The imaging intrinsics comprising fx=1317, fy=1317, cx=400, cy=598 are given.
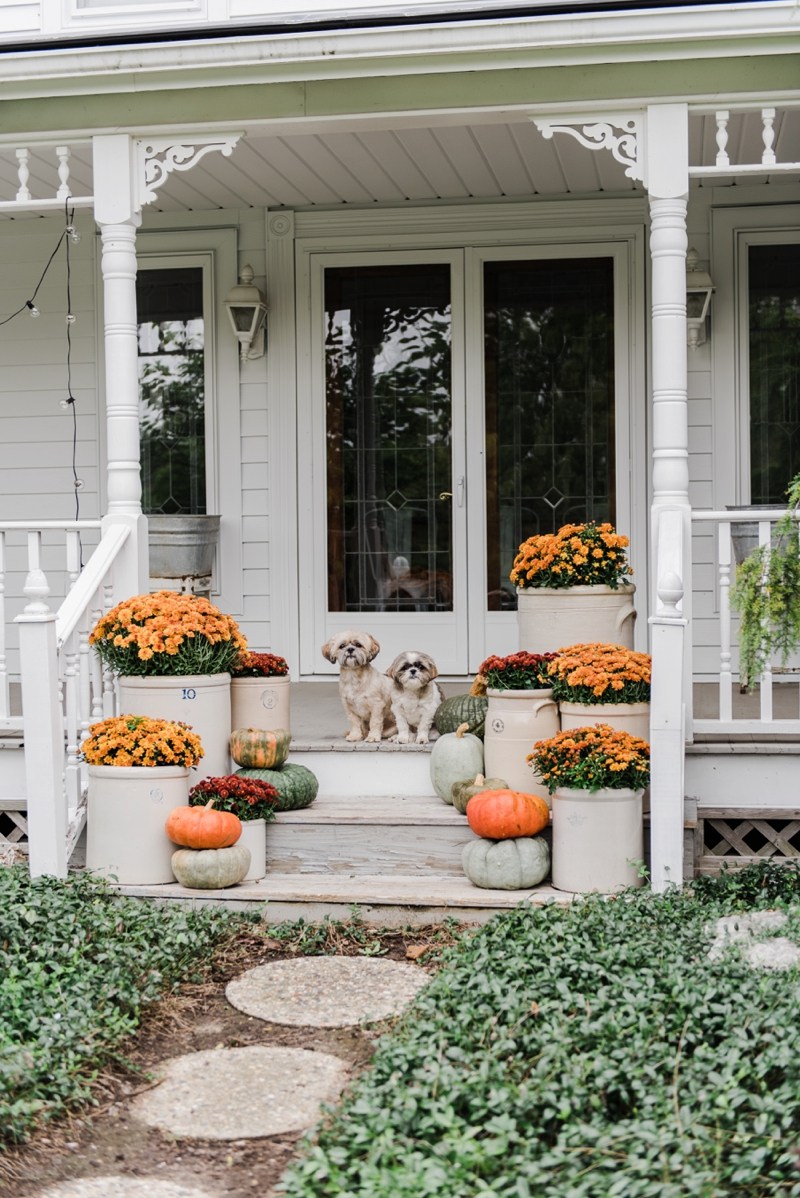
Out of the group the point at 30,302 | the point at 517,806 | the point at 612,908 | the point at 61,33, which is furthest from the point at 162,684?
the point at 30,302

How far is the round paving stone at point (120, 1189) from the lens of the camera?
282cm

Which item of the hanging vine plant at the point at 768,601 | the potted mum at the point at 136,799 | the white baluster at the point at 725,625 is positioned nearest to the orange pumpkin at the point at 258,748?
the potted mum at the point at 136,799

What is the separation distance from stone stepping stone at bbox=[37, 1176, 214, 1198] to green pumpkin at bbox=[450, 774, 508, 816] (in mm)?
2336

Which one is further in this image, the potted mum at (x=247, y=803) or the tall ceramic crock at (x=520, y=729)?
the tall ceramic crock at (x=520, y=729)

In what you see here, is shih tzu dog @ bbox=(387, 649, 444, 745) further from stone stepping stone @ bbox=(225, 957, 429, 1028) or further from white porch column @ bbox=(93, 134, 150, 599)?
stone stepping stone @ bbox=(225, 957, 429, 1028)

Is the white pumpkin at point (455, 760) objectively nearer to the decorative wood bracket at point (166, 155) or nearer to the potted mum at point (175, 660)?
the potted mum at point (175, 660)

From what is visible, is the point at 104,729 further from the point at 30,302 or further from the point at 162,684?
the point at 30,302

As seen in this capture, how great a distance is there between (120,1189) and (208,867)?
191cm

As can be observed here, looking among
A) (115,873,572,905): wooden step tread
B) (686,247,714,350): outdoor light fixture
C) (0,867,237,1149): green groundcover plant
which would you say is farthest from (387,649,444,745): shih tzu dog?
(686,247,714,350): outdoor light fixture

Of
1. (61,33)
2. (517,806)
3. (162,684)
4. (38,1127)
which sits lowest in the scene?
(38,1127)

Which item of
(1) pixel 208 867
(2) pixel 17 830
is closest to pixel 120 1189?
(1) pixel 208 867

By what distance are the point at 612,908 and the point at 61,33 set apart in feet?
13.8

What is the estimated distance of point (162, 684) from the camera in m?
5.10

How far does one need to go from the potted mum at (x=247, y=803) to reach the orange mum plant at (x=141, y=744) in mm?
129
